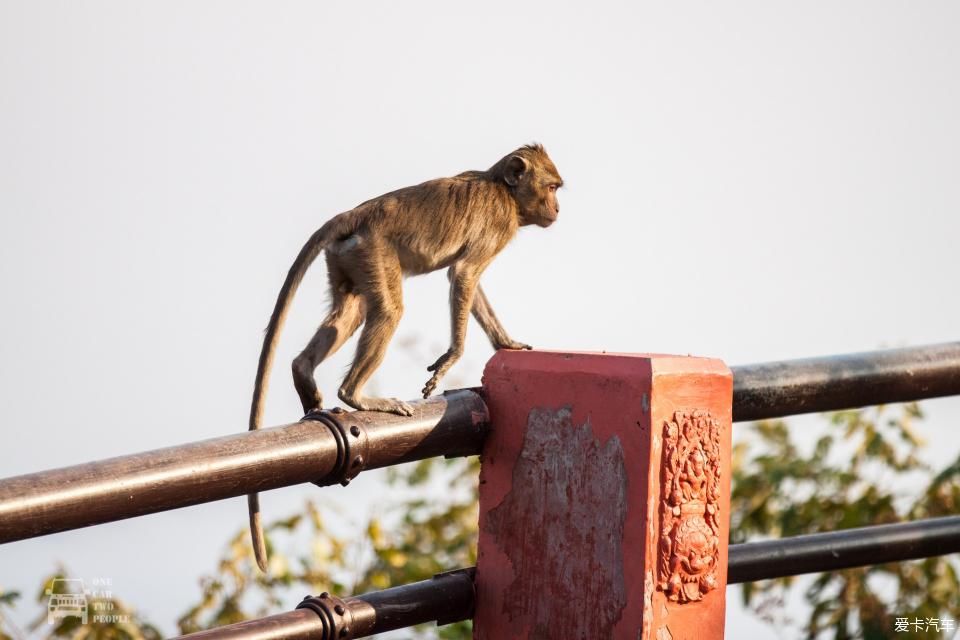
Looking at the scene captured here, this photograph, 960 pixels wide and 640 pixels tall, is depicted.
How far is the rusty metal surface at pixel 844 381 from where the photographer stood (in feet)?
7.39

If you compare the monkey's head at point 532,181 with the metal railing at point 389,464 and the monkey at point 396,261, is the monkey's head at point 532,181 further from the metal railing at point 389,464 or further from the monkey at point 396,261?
the metal railing at point 389,464

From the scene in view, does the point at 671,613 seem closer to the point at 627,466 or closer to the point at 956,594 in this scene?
the point at 627,466

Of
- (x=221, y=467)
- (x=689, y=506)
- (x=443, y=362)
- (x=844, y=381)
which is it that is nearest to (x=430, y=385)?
(x=443, y=362)

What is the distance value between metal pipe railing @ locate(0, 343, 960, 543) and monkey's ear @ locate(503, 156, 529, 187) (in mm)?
1979

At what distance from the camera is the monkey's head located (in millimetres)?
4184

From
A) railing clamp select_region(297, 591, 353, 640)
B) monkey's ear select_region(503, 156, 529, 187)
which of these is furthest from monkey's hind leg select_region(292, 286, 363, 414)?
railing clamp select_region(297, 591, 353, 640)

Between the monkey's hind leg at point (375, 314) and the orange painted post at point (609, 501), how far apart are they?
119 centimetres

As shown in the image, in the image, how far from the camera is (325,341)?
11.2ft

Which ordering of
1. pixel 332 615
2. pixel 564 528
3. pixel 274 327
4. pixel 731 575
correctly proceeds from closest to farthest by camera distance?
1. pixel 332 615
2. pixel 564 528
3. pixel 731 575
4. pixel 274 327

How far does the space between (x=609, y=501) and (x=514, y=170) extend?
238 cm

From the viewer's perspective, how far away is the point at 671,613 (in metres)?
1.94

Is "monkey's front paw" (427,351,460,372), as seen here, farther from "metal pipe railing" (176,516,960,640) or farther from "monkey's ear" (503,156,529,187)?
A: "metal pipe railing" (176,516,960,640)

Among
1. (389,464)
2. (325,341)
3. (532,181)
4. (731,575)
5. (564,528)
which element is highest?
(532,181)

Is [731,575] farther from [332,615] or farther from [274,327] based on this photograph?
[274,327]
